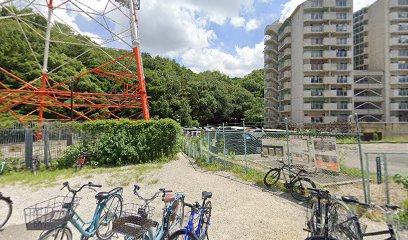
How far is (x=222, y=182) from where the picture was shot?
7.57m

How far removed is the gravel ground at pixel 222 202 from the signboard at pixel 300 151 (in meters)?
1.04

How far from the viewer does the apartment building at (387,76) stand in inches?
1539

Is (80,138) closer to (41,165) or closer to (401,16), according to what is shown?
(41,165)

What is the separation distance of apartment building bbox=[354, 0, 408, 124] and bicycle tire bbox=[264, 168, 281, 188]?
39.4m

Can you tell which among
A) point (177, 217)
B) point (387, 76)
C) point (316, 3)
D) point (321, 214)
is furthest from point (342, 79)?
point (177, 217)

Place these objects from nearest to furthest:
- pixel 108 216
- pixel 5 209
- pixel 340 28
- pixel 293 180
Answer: pixel 108 216 → pixel 5 209 → pixel 293 180 → pixel 340 28

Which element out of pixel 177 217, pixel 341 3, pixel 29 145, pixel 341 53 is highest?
pixel 341 3

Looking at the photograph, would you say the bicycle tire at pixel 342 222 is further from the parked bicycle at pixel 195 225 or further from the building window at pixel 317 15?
the building window at pixel 317 15

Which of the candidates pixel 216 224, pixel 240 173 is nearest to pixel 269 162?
pixel 240 173

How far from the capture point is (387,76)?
Answer: 39.6m

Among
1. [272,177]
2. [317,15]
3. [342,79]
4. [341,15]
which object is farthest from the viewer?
[317,15]

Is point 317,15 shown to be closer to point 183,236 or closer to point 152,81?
point 152,81

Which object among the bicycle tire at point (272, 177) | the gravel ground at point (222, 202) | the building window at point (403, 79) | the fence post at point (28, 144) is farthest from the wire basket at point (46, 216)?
the building window at point (403, 79)

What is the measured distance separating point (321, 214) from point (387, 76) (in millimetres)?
47129
